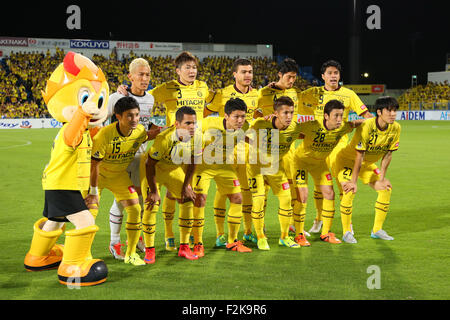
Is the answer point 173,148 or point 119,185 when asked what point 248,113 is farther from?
point 119,185

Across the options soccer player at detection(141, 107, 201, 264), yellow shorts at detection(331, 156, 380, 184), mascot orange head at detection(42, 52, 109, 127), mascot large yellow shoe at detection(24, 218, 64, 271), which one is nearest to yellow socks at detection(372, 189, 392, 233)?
yellow shorts at detection(331, 156, 380, 184)

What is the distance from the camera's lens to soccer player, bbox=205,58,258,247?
6.11 m

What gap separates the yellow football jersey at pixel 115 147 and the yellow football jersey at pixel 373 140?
9.07 feet

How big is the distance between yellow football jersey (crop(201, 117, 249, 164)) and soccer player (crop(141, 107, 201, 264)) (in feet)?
0.74

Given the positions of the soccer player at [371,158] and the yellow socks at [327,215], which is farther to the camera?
the yellow socks at [327,215]

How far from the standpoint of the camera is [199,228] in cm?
564

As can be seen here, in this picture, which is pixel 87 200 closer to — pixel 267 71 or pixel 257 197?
pixel 257 197

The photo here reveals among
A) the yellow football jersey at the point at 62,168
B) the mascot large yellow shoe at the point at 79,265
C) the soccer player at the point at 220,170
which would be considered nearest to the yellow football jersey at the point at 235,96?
the soccer player at the point at 220,170

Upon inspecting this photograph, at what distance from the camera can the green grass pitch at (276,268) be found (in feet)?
14.0

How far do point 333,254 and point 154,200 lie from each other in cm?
219

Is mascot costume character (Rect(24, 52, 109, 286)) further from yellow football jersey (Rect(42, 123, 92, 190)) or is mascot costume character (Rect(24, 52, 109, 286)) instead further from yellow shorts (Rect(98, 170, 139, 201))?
yellow shorts (Rect(98, 170, 139, 201))

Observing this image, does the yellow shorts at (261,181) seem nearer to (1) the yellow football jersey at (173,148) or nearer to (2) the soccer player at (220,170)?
(2) the soccer player at (220,170)

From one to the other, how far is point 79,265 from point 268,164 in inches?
103
